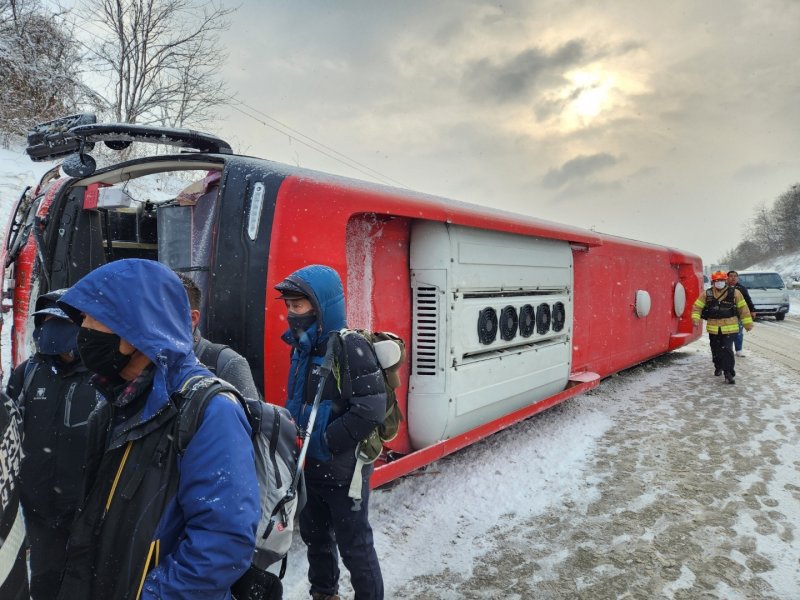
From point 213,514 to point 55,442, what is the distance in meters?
1.42

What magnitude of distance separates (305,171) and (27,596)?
240 cm

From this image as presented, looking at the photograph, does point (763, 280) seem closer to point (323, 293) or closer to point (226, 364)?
point (323, 293)

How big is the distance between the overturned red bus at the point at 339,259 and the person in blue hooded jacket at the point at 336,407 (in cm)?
39

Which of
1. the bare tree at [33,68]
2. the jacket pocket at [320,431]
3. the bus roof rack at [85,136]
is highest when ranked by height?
the bare tree at [33,68]

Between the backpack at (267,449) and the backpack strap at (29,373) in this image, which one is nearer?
the backpack at (267,449)

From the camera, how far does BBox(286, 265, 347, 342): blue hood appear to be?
2.40 m

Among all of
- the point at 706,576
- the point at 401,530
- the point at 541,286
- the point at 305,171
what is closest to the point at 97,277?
the point at 305,171

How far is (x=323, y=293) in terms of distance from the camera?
7.97ft

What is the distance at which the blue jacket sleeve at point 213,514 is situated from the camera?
123 cm

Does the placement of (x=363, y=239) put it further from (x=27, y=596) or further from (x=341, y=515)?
(x=27, y=596)

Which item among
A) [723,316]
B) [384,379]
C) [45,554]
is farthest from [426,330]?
[723,316]

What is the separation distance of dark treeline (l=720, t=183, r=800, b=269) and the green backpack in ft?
271

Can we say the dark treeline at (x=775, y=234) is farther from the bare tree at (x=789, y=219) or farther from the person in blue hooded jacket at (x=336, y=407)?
the person in blue hooded jacket at (x=336, y=407)

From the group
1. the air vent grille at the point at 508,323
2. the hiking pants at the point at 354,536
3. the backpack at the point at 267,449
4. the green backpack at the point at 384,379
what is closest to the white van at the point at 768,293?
the air vent grille at the point at 508,323
